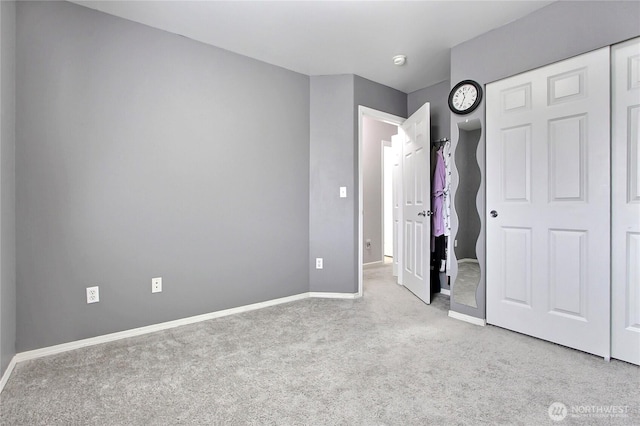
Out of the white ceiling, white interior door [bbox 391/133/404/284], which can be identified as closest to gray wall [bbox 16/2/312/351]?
the white ceiling

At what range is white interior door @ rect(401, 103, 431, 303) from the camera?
125 inches

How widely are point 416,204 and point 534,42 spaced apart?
1696mm

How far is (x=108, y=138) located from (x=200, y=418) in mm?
1966

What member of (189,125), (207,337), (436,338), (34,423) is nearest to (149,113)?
(189,125)

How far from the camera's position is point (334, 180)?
340 centimetres

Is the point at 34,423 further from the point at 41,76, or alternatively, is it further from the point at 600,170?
the point at 600,170

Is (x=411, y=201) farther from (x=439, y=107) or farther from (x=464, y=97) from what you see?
(x=464, y=97)

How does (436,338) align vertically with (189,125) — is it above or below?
below

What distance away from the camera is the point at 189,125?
262 cm

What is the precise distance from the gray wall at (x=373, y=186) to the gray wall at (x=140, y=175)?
200cm
